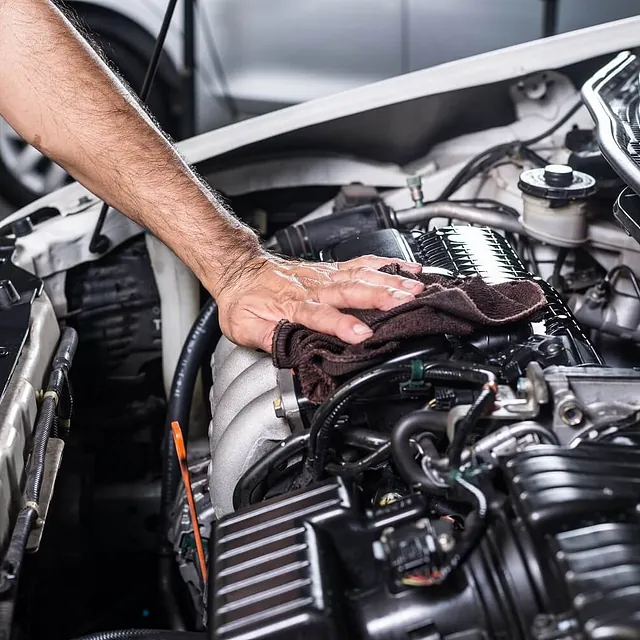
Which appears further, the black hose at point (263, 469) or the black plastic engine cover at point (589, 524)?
the black hose at point (263, 469)

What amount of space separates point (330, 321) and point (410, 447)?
0.21 metres

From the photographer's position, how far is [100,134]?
1166mm

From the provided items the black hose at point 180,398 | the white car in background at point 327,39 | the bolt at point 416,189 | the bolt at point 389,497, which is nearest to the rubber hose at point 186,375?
the black hose at point 180,398

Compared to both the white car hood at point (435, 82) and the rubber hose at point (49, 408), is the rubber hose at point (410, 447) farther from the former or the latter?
the white car hood at point (435, 82)

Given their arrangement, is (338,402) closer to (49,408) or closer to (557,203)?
(49,408)

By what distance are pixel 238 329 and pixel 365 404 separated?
0.75 ft

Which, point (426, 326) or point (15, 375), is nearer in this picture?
point (426, 326)

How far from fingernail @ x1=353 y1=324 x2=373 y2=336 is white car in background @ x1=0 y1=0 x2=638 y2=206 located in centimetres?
304

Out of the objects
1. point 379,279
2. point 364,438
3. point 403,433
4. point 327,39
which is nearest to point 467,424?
point 403,433

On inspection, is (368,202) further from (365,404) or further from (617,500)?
(617,500)

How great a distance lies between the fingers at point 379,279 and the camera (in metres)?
1.01

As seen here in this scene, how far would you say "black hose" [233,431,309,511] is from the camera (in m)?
0.96

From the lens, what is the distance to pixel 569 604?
667 mm

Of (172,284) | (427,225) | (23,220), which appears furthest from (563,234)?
(23,220)
